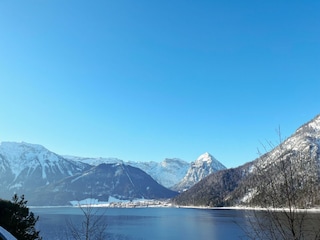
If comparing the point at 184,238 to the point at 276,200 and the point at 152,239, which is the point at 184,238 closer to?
the point at 152,239

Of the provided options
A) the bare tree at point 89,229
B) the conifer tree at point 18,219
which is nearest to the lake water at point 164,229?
the bare tree at point 89,229

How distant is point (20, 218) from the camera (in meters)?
28.2

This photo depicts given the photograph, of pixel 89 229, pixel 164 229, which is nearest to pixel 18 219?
pixel 89 229

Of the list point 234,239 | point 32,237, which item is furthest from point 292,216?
point 234,239

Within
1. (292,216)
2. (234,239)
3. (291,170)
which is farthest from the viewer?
(234,239)

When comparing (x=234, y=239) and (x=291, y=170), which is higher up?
(x=291, y=170)

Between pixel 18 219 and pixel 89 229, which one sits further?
pixel 18 219

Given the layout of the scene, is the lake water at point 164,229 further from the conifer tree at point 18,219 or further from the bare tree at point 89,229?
the conifer tree at point 18,219

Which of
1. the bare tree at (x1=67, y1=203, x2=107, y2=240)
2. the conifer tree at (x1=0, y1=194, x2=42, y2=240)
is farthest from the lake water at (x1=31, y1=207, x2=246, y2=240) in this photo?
the conifer tree at (x1=0, y1=194, x2=42, y2=240)

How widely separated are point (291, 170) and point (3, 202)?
2926cm

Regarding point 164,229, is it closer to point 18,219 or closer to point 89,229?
point 18,219

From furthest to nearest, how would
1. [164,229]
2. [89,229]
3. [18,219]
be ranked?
[164,229]
[18,219]
[89,229]

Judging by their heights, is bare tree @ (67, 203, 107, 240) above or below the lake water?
above

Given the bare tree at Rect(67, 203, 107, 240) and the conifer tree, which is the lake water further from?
the conifer tree
